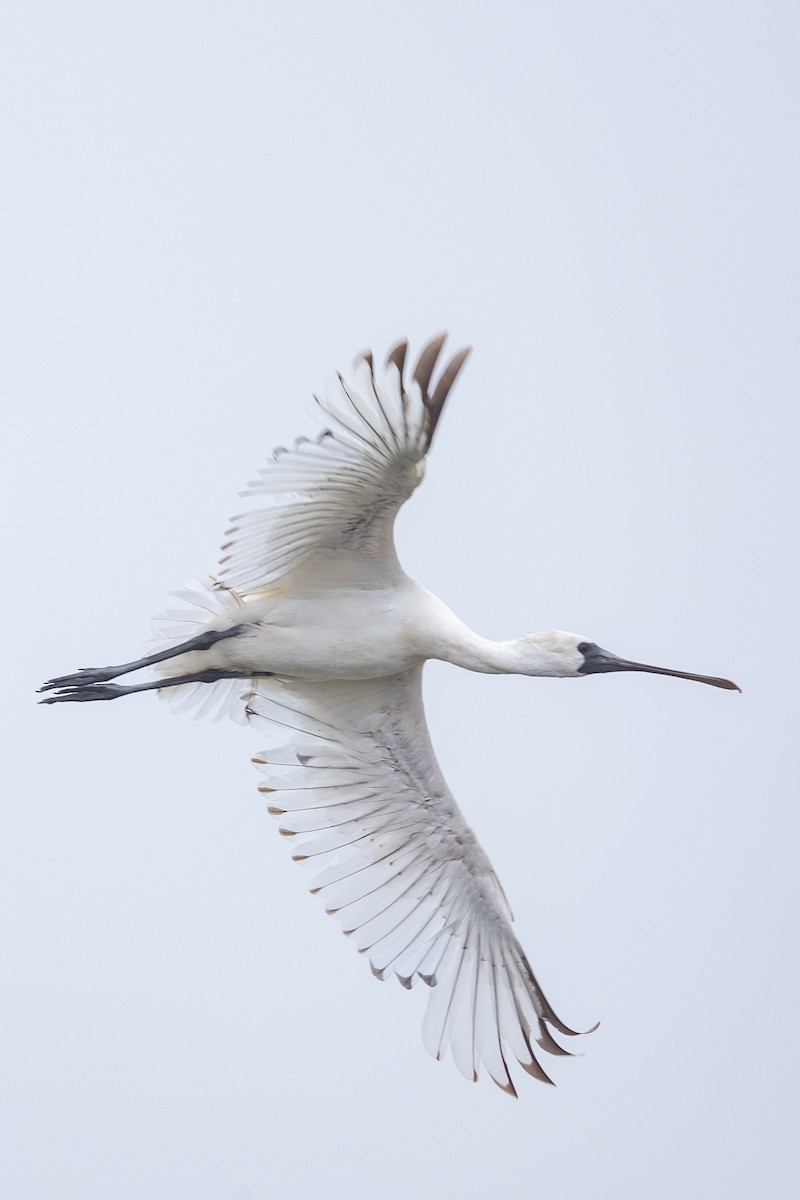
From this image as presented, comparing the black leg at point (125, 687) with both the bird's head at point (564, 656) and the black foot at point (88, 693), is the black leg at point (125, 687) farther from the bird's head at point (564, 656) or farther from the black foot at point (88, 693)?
the bird's head at point (564, 656)

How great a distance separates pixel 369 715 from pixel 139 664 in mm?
1493

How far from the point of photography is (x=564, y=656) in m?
12.9

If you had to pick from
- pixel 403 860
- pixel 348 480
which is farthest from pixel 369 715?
pixel 348 480

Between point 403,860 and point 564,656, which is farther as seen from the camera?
point 403,860

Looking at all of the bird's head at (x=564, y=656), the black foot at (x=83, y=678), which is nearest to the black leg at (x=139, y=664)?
the black foot at (x=83, y=678)

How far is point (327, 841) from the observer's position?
13.5m

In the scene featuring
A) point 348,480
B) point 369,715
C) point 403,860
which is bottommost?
point 403,860

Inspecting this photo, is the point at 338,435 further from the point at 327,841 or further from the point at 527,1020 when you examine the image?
the point at 527,1020

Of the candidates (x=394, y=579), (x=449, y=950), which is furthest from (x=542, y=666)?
(x=449, y=950)

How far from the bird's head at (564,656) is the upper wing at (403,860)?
90cm

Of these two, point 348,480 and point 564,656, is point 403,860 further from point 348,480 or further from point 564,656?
point 348,480

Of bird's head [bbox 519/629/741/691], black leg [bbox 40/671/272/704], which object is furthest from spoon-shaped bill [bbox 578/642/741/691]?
black leg [bbox 40/671/272/704]

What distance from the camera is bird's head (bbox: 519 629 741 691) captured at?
12781mm

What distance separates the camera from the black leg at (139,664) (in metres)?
12.7
